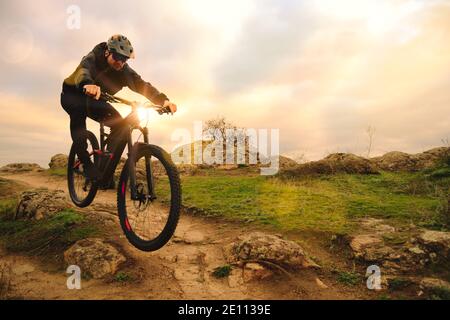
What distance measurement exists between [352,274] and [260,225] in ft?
8.21

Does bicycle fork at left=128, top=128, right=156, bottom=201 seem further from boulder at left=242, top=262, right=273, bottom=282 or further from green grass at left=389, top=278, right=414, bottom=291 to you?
green grass at left=389, top=278, right=414, bottom=291

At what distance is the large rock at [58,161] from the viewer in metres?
24.3

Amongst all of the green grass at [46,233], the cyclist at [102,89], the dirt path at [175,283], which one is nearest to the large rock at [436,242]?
the dirt path at [175,283]

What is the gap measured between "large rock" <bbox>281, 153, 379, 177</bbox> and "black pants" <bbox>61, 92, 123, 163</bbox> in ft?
34.8

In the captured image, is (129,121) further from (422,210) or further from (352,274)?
(422,210)

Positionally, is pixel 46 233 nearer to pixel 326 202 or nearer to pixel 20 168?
pixel 326 202

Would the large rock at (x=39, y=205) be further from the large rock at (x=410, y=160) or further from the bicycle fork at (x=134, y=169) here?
the large rock at (x=410, y=160)

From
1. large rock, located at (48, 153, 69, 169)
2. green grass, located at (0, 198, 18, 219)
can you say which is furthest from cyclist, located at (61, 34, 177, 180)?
large rock, located at (48, 153, 69, 169)

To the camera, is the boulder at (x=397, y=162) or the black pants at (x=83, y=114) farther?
the boulder at (x=397, y=162)

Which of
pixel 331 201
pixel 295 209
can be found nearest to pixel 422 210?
pixel 331 201

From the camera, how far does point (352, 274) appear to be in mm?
5719

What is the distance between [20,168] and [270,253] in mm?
25507

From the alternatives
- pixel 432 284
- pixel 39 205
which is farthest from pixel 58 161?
pixel 432 284

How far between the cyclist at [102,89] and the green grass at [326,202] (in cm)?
365
